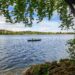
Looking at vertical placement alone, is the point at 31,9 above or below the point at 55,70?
above

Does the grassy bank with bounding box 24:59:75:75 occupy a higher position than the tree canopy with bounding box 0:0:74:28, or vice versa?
the tree canopy with bounding box 0:0:74:28

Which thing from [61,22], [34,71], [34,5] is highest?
Answer: [34,5]

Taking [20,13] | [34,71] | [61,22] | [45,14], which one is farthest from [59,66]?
[20,13]

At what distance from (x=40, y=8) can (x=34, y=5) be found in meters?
0.65

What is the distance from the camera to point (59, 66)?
21.6m

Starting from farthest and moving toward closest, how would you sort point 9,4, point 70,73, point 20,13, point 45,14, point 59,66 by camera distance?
point 59,66 → point 70,73 → point 45,14 → point 20,13 → point 9,4

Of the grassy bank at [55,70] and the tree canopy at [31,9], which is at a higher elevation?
the tree canopy at [31,9]

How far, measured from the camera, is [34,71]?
22.5 meters

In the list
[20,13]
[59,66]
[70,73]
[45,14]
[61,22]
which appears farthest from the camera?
[59,66]

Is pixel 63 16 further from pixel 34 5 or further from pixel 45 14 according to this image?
pixel 34 5

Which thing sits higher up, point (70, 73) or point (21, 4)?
point (21, 4)

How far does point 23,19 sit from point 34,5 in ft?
4.50

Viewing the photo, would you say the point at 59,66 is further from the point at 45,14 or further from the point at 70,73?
the point at 45,14

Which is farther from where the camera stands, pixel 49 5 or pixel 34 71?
pixel 34 71
